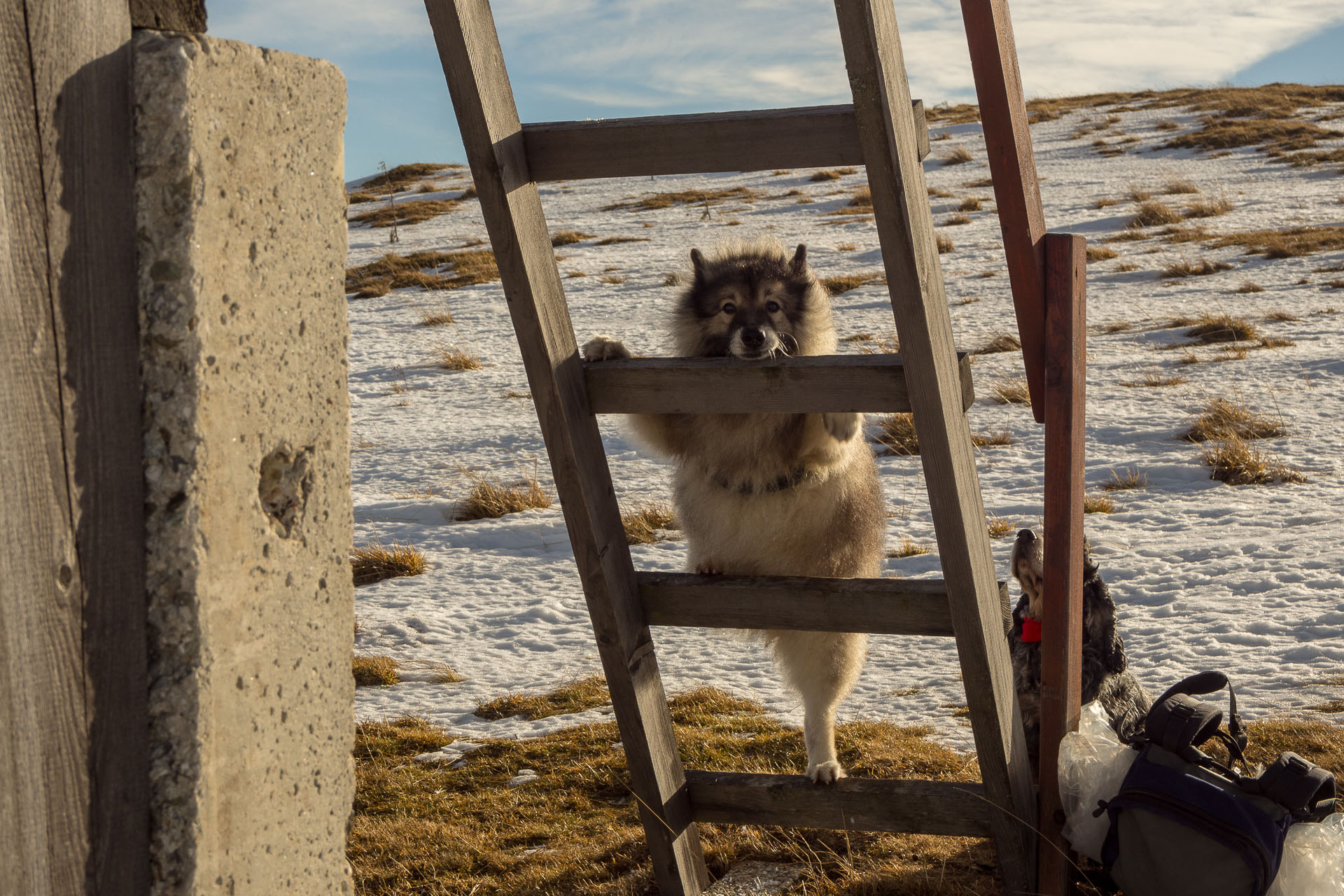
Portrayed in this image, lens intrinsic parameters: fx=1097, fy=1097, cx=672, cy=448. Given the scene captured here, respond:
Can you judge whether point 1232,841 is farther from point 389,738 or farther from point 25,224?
point 389,738

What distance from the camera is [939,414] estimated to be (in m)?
2.39

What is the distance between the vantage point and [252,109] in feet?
5.62

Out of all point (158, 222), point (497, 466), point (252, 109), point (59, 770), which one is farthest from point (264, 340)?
point (497, 466)

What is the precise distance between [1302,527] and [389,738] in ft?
18.7

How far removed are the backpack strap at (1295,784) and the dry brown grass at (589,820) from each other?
89cm

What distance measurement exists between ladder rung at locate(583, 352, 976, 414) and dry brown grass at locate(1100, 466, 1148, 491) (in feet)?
19.4

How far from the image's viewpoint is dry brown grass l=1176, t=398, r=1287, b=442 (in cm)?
841

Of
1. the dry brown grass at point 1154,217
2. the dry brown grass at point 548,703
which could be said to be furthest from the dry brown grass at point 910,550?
the dry brown grass at point 1154,217

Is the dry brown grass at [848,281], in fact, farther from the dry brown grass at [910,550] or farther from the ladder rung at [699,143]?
the ladder rung at [699,143]

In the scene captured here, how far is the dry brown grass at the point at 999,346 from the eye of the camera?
11266 mm

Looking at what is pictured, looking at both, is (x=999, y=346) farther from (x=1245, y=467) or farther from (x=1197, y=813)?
(x=1197, y=813)

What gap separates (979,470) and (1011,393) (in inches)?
67.1

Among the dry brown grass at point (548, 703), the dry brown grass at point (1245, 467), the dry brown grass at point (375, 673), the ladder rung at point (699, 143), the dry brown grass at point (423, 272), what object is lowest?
the dry brown grass at point (1245, 467)

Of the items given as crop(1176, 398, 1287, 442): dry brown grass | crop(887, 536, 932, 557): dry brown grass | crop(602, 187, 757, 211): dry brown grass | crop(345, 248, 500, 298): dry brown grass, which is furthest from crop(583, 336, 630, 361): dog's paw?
crop(602, 187, 757, 211): dry brown grass
